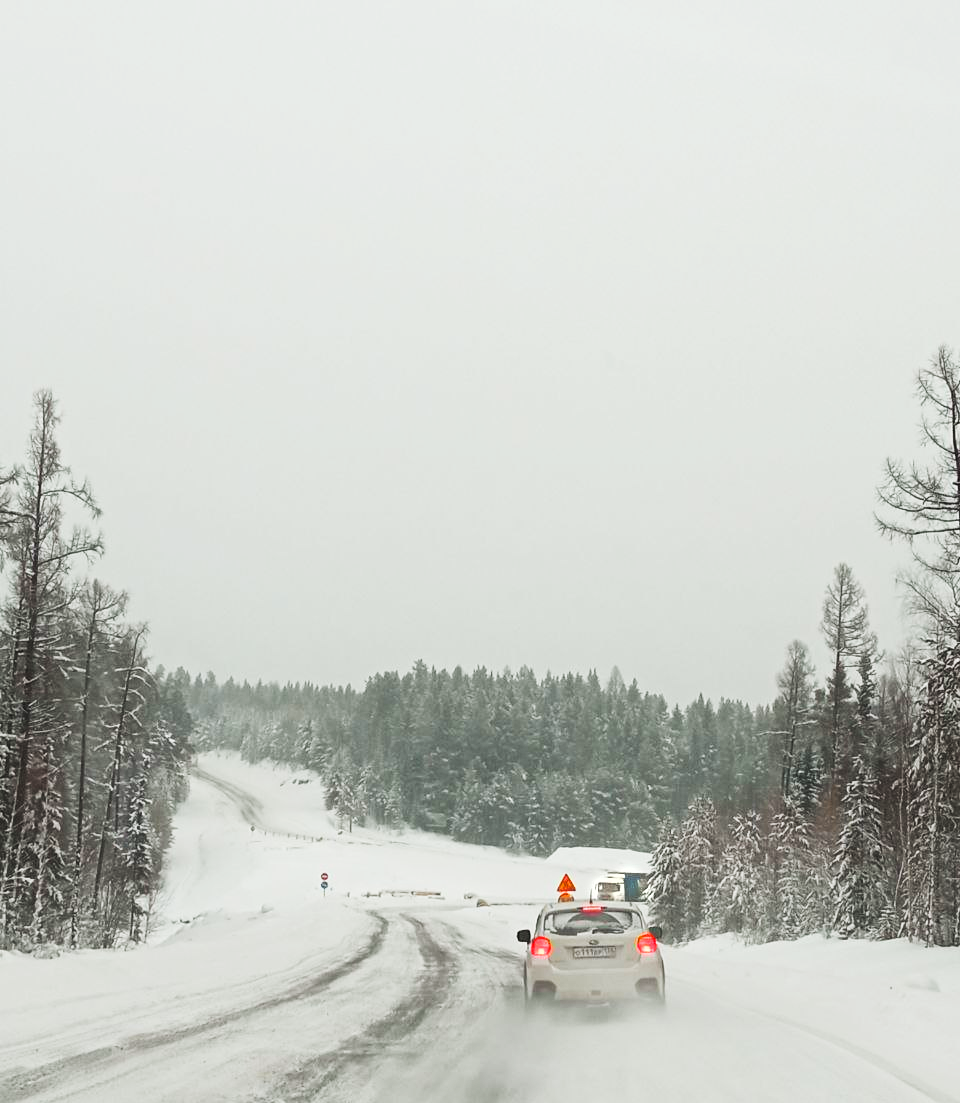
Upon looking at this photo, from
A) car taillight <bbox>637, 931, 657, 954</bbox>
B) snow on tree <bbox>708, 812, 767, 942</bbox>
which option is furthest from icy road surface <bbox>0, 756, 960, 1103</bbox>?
snow on tree <bbox>708, 812, 767, 942</bbox>

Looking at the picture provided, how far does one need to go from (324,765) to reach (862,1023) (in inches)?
6300

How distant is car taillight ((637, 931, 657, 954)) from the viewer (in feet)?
40.2

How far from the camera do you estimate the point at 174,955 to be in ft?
59.8

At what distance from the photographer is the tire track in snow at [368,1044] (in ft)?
24.3

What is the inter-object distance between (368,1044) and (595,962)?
335 centimetres

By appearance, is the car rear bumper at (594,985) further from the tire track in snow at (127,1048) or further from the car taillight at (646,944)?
the tire track in snow at (127,1048)

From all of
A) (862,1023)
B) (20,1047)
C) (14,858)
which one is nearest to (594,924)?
(862,1023)

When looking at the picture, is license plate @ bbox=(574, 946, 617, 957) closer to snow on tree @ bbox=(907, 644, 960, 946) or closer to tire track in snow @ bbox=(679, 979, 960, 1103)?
tire track in snow @ bbox=(679, 979, 960, 1103)

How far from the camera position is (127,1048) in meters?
8.64

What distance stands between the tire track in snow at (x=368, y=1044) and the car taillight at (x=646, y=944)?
2.64 meters

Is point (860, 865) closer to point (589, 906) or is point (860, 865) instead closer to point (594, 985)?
point (589, 906)

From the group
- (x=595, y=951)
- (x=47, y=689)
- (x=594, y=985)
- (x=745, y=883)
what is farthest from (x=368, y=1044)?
(x=745, y=883)

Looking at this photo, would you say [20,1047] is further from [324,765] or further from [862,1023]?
[324,765]

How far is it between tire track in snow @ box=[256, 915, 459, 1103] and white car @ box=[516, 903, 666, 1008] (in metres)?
1.49
